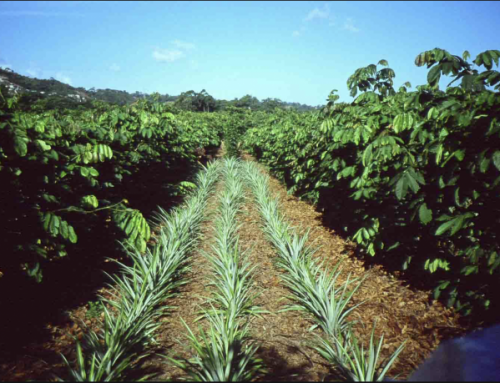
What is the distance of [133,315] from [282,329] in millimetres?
1527

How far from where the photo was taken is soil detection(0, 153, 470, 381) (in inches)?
86.7

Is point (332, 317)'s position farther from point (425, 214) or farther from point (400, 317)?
point (425, 214)

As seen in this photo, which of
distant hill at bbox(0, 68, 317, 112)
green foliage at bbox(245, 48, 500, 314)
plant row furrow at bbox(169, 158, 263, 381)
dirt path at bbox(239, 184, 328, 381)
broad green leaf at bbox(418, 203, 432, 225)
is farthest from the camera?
distant hill at bbox(0, 68, 317, 112)

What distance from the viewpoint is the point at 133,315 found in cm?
252

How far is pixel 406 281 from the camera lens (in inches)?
139

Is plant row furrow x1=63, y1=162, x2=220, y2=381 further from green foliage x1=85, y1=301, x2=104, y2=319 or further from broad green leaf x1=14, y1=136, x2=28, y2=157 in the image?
broad green leaf x1=14, y1=136, x2=28, y2=157

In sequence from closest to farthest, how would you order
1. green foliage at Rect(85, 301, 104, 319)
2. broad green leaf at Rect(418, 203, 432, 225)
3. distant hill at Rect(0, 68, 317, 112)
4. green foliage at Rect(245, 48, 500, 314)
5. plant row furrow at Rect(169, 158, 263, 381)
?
plant row furrow at Rect(169, 158, 263, 381), green foliage at Rect(245, 48, 500, 314), broad green leaf at Rect(418, 203, 432, 225), green foliage at Rect(85, 301, 104, 319), distant hill at Rect(0, 68, 317, 112)

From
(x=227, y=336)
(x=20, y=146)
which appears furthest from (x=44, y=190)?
(x=227, y=336)

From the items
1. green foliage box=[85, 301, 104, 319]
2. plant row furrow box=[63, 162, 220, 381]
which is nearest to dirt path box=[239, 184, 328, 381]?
plant row furrow box=[63, 162, 220, 381]

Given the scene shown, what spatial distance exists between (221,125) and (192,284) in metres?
17.1

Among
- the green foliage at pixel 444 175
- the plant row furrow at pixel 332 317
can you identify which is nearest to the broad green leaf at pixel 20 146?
the plant row furrow at pixel 332 317

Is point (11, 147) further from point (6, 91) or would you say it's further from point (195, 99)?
point (195, 99)

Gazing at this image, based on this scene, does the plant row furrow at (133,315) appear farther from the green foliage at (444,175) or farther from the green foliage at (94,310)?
the green foliage at (444,175)

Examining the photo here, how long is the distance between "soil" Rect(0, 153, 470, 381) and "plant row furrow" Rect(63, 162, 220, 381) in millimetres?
148
